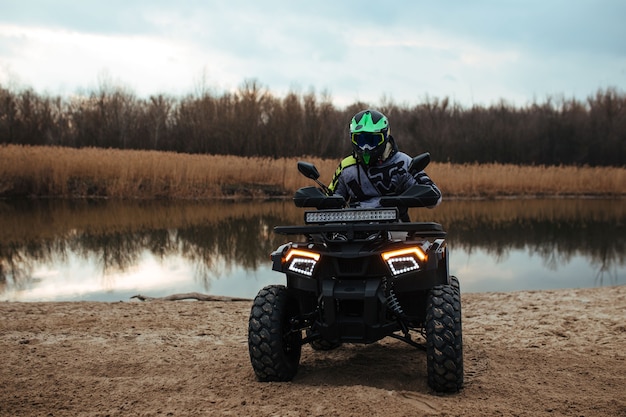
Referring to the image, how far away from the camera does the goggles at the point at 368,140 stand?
5457mm

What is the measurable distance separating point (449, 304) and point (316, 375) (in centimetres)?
123

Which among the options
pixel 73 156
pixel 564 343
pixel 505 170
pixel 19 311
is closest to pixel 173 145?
pixel 73 156

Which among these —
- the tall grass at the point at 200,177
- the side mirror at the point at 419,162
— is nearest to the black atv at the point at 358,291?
the side mirror at the point at 419,162

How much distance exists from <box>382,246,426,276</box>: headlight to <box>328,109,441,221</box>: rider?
902mm

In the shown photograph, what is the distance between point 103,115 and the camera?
4097cm

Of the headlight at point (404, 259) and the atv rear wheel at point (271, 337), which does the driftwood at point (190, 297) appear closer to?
the atv rear wheel at point (271, 337)

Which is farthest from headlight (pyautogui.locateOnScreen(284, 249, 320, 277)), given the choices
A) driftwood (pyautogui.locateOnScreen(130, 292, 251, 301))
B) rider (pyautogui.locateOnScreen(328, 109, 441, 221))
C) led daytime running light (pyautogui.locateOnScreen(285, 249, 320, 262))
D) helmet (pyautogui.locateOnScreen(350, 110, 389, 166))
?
driftwood (pyautogui.locateOnScreen(130, 292, 251, 301))

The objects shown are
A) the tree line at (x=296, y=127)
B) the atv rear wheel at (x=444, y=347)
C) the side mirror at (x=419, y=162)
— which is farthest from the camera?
the tree line at (x=296, y=127)

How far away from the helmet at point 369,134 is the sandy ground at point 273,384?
69.2 inches

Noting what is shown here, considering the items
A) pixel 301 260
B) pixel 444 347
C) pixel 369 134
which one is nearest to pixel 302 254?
pixel 301 260

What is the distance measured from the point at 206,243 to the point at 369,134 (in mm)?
9005

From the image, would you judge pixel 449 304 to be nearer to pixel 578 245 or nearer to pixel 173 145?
pixel 578 245

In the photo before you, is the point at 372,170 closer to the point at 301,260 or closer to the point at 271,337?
the point at 301,260

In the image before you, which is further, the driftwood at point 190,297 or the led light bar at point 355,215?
the driftwood at point 190,297
